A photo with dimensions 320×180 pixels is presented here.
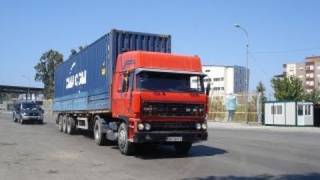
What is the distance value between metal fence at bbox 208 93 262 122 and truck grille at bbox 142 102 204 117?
32.8 m

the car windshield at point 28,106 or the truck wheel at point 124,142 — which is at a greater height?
the car windshield at point 28,106

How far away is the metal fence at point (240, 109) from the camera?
164ft

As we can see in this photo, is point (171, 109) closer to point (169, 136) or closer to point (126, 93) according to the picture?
point (169, 136)

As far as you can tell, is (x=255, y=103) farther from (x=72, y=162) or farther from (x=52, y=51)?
(x=52, y=51)

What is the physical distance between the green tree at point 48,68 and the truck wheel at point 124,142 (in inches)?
3583

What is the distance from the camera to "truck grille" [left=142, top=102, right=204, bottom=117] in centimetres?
1595

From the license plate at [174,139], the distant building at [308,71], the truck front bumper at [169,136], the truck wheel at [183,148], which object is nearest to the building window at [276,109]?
the truck wheel at [183,148]

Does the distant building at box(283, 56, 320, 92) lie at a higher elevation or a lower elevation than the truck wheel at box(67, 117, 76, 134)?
higher

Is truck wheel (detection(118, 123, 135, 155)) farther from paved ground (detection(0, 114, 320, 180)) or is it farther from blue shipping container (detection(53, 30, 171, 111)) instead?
blue shipping container (detection(53, 30, 171, 111))

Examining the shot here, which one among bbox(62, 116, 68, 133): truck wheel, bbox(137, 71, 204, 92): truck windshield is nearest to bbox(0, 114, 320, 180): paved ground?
bbox(137, 71, 204, 92): truck windshield

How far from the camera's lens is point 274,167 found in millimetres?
13984

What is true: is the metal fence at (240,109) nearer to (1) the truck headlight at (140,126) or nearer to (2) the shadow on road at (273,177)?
(1) the truck headlight at (140,126)

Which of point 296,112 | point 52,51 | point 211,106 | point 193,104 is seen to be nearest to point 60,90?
point 193,104

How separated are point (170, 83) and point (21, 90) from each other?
138588 mm
